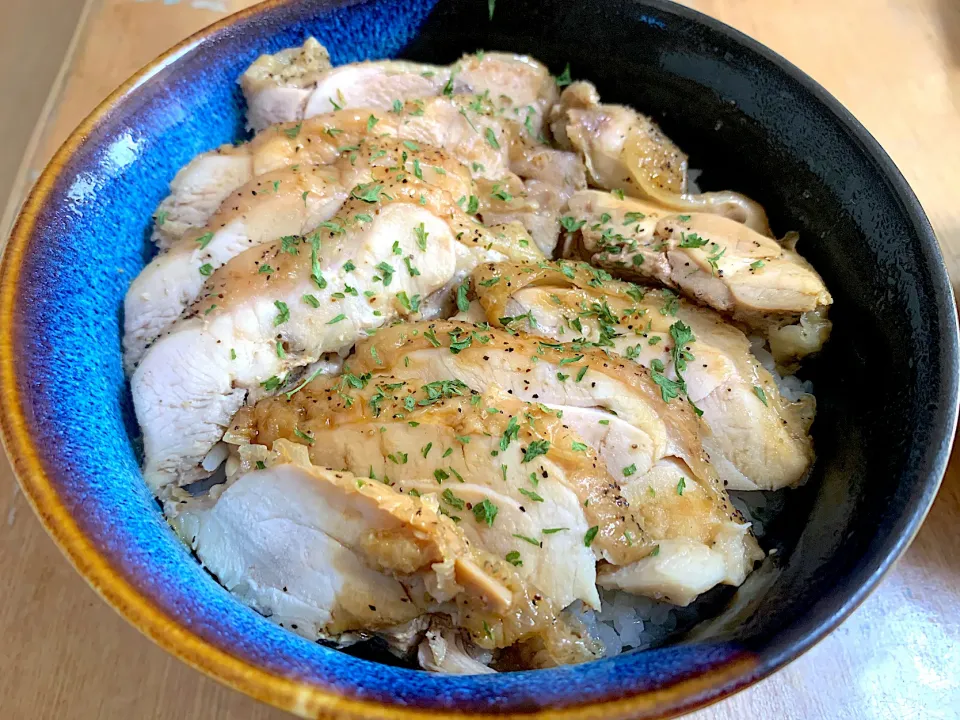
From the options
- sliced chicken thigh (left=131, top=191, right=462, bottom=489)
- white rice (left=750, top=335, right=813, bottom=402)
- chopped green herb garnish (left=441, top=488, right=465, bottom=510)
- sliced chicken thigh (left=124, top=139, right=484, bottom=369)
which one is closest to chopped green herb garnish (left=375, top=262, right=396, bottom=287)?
sliced chicken thigh (left=131, top=191, right=462, bottom=489)

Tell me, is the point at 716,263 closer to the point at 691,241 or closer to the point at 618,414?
the point at 691,241

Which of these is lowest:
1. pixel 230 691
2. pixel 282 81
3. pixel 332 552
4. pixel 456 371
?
pixel 230 691

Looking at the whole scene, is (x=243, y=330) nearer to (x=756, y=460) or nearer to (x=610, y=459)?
(x=610, y=459)

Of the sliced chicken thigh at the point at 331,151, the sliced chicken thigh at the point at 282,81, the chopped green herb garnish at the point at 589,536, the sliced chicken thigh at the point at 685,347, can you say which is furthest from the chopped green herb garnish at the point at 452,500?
the sliced chicken thigh at the point at 282,81

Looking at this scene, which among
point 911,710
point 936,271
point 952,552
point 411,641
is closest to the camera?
point 411,641

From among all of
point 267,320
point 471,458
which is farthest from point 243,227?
point 471,458

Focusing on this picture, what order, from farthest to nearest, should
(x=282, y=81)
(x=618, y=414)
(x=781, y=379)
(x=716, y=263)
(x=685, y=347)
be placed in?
(x=282, y=81), (x=781, y=379), (x=716, y=263), (x=685, y=347), (x=618, y=414)

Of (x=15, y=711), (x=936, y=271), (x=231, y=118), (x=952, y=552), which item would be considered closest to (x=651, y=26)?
(x=936, y=271)

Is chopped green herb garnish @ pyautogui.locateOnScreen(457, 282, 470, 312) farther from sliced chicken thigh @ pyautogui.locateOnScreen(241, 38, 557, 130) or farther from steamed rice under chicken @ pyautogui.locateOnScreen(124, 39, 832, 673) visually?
sliced chicken thigh @ pyautogui.locateOnScreen(241, 38, 557, 130)
